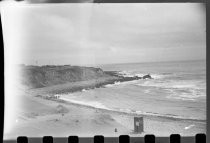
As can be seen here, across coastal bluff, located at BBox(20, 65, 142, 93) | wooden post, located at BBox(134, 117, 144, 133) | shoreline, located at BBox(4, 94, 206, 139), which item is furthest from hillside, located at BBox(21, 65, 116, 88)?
wooden post, located at BBox(134, 117, 144, 133)

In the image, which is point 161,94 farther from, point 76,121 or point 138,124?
point 76,121

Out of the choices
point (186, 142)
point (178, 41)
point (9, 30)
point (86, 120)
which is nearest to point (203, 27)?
point (178, 41)

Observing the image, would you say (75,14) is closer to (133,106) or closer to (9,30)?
(9,30)

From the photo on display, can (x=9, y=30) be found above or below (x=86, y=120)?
above

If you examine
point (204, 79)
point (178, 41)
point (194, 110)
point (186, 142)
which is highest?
point (178, 41)

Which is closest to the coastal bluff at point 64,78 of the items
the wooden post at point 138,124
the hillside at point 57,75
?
the hillside at point 57,75

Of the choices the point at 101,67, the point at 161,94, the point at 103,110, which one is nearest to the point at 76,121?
the point at 103,110
